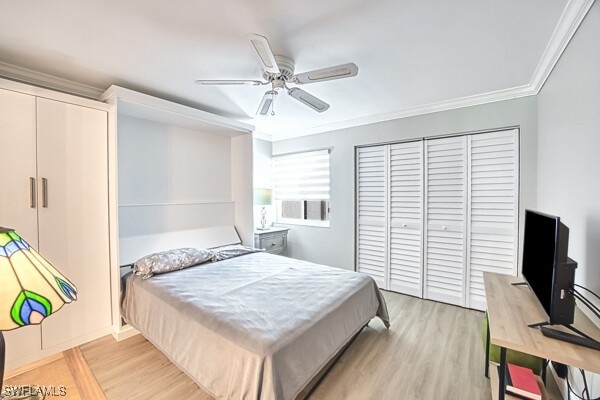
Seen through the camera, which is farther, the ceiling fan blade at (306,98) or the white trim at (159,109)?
the white trim at (159,109)

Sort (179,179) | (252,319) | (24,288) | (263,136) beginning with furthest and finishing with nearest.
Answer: (263,136), (179,179), (252,319), (24,288)

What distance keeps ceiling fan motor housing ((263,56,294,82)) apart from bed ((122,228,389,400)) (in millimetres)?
1676

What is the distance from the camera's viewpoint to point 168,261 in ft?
8.22

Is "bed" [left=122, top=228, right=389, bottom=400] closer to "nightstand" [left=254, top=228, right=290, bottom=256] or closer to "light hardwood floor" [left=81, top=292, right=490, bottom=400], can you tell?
"light hardwood floor" [left=81, top=292, right=490, bottom=400]

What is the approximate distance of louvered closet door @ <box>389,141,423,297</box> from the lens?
10.9 feet

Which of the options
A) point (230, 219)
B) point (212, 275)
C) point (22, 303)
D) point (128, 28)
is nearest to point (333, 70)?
point (128, 28)

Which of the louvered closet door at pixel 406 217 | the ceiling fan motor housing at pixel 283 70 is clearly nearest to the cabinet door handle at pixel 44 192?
the ceiling fan motor housing at pixel 283 70

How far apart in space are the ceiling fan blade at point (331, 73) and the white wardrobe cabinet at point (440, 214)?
1.94 meters

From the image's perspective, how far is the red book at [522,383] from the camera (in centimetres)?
140

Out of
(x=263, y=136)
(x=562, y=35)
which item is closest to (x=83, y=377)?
(x=562, y=35)

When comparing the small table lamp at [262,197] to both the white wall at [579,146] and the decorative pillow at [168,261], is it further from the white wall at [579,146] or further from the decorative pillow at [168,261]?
the white wall at [579,146]

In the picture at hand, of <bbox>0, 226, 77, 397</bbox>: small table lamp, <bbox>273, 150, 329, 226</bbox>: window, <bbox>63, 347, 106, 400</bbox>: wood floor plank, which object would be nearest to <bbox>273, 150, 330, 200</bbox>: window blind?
<bbox>273, 150, 329, 226</bbox>: window

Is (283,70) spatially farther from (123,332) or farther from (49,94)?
(123,332)

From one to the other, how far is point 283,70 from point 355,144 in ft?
6.46
